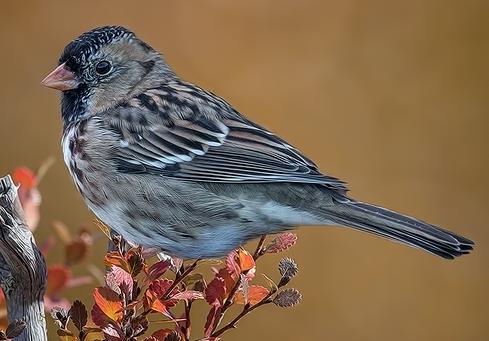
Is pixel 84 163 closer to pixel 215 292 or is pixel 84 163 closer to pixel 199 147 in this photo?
pixel 199 147

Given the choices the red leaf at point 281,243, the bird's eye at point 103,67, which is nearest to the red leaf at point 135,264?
the red leaf at point 281,243

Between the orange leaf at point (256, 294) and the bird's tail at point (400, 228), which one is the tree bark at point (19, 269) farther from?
the bird's tail at point (400, 228)

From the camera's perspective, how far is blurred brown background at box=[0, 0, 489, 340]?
3902 millimetres

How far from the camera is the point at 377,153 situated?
3965mm

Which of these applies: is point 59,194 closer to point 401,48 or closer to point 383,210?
point 401,48

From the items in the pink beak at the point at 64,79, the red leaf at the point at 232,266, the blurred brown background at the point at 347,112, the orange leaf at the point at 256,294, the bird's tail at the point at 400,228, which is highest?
the blurred brown background at the point at 347,112

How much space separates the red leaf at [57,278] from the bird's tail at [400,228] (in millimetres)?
624

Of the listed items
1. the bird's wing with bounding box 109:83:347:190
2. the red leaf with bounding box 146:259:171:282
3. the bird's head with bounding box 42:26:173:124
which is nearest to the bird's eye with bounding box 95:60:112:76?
the bird's head with bounding box 42:26:173:124

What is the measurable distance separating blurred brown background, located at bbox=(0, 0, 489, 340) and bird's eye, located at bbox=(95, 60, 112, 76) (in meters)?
1.12

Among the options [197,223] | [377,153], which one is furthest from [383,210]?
[377,153]

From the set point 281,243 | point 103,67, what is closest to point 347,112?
point 103,67

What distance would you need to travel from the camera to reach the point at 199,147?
102 inches

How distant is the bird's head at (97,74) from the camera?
2.73m

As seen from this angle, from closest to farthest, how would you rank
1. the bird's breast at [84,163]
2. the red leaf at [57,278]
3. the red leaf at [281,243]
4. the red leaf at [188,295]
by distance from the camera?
the red leaf at [188,295] → the red leaf at [281,243] → the red leaf at [57,278] → the bird's breast at [84,163]
